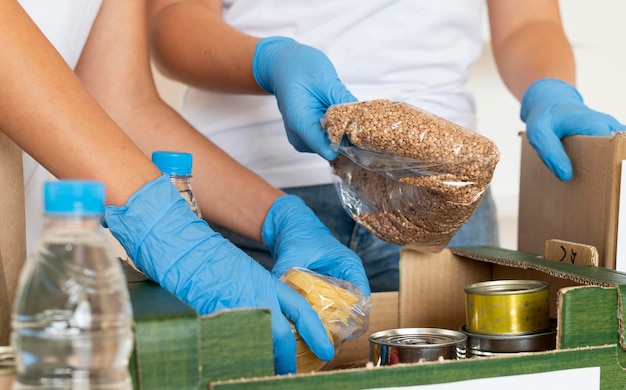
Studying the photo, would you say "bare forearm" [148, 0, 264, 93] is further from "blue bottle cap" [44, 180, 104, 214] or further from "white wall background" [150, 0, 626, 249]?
"white wall background" [150, 0, 626, 249]

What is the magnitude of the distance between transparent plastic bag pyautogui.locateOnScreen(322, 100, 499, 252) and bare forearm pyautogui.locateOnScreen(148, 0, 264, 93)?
0.34 meters

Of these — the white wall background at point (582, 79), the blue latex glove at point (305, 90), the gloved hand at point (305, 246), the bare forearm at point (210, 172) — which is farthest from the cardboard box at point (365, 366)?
the white wall background at point (582, 79)

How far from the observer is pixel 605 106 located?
10.1ft

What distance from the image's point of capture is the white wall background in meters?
3.00

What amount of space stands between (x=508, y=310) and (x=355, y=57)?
0.74 meters

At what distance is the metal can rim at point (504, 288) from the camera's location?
34.4 inches

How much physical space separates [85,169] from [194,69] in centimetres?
62

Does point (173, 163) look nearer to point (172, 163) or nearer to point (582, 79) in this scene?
point (172, 163)

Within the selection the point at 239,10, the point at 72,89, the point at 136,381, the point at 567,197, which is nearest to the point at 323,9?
the point at 239,10

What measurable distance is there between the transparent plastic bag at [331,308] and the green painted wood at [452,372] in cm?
21

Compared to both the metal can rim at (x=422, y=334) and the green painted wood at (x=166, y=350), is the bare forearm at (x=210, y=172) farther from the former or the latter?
the green painted wood at (x=166, y=350)

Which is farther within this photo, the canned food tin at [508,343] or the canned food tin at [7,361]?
the canned food tin at [508,343]

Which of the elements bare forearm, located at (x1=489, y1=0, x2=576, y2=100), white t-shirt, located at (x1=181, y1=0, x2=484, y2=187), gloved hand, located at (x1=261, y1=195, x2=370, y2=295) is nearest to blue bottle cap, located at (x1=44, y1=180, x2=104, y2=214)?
gloved hand, located at (x1=261, y1=195, x2=370, y2=295)

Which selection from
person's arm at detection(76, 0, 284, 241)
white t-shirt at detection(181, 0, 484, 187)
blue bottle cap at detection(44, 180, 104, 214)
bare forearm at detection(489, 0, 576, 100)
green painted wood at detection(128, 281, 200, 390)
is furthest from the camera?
→ bare forearm at detection(489, 0, 576, 100)
